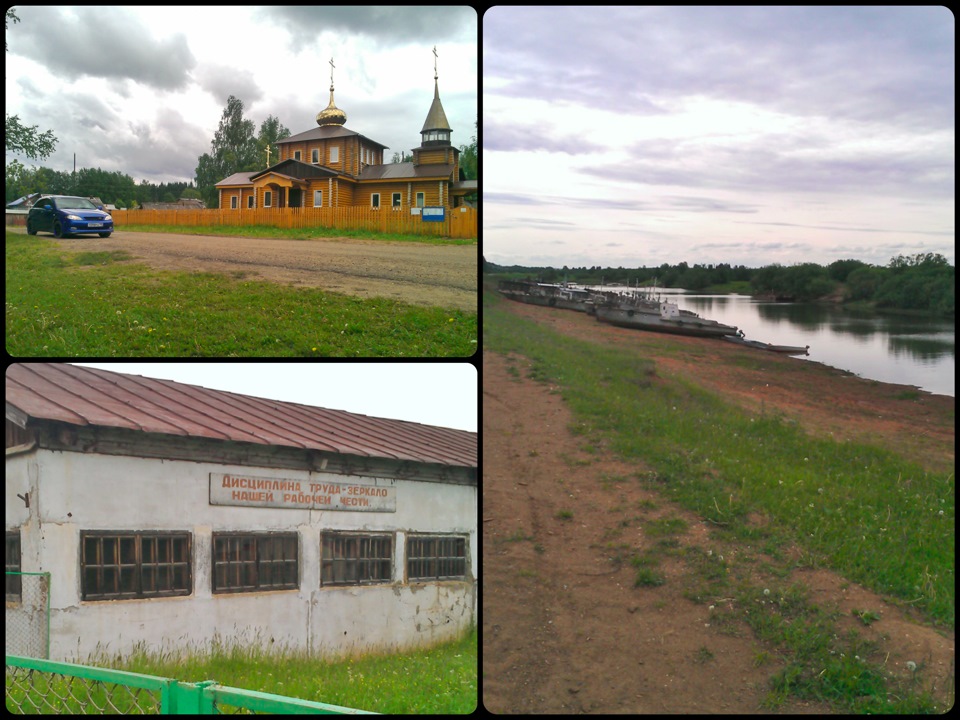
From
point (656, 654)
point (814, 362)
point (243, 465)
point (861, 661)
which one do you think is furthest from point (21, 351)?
point (814, 362)

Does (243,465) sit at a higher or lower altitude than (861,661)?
higher

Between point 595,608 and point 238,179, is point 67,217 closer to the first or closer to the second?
point 238,179

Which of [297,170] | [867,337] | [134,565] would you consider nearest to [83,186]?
[297,170]

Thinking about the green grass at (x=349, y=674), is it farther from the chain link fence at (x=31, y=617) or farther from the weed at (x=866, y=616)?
the weed at (x=866, y=616)

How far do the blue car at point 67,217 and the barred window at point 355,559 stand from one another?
4.38 meters

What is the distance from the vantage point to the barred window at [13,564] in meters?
6.24

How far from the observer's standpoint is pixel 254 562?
7754 millimetres

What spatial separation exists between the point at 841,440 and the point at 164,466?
10.7 metres

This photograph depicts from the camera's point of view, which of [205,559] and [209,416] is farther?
[205,559]

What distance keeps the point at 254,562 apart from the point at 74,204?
425 cm

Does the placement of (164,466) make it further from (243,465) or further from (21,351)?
(21,351)

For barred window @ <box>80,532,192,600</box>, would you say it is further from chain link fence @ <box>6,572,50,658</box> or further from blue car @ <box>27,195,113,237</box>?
blue car @ <box>27,195,113,237</box>

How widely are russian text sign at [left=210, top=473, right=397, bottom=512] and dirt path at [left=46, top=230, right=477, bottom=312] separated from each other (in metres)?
1.98

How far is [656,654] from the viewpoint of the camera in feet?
21.9
